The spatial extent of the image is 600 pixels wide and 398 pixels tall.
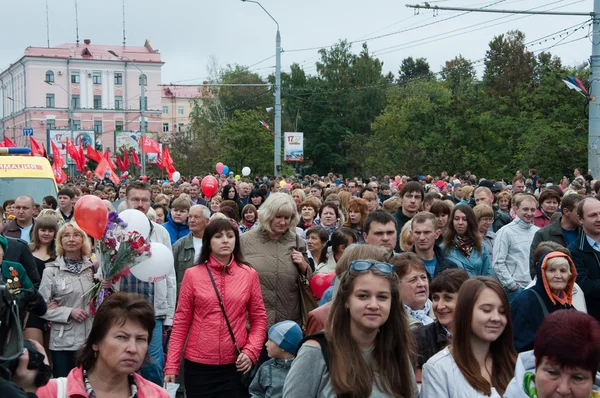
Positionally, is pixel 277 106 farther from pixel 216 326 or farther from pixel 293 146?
pixel 216 326

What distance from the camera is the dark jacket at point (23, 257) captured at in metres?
7.21

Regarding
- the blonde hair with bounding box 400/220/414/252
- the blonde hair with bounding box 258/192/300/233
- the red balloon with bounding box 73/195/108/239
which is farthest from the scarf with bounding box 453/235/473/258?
the red balloon with bounding box 73/195/108/239

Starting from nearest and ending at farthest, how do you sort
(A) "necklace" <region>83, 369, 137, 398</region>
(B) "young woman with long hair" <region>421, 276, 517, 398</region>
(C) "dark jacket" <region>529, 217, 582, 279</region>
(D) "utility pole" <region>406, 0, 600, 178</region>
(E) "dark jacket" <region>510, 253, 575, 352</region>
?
(A) "necklace" <region>83, 369, 137, 398</region>
(B) "young woman with long hair" <region>421, 276, 517, 398</region>
(E) "dark jacket" <region>510, 253, 575, 352</region>
(C) "dark jacket" <region>529, 217, 582, 279</region>
(D) "utility pole" <region>406, 0, 600, 178</region>

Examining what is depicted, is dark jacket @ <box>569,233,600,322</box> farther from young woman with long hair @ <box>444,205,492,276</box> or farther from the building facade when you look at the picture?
the building facade

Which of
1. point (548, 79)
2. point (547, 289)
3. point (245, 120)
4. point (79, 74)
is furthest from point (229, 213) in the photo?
point (79, 74)

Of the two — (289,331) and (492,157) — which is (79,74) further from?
(289,331)

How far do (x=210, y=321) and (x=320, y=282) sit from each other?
1178 mm

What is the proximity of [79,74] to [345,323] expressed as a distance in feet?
353

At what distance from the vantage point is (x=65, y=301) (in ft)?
23.5

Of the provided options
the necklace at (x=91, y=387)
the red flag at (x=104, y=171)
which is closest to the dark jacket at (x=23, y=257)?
the necklace at (x=91, y=387)

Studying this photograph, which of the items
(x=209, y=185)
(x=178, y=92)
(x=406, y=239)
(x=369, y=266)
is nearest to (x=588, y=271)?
(x=406, y=239)

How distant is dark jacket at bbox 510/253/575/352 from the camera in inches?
221

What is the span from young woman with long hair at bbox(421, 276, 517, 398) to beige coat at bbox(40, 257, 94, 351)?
3878mm

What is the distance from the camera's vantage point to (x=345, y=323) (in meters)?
3.72
